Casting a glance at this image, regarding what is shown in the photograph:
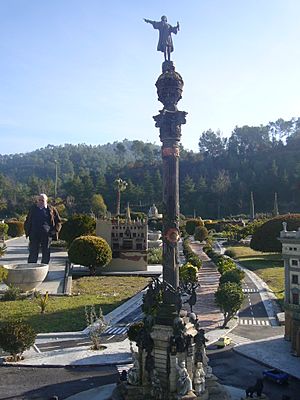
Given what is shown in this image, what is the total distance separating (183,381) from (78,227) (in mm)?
44180

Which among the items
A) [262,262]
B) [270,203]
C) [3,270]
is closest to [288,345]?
[3,270]

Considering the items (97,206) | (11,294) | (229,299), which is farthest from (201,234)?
(229,299)

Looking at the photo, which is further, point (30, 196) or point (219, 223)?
point (30, 196)

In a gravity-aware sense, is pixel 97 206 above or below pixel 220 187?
below

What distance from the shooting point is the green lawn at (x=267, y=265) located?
44828mm

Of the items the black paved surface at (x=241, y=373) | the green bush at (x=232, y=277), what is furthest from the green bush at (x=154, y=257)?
the black paved surface at (x=241, y=373)

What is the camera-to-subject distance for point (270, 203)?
4636 inches

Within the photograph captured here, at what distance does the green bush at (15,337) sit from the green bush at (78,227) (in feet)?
114

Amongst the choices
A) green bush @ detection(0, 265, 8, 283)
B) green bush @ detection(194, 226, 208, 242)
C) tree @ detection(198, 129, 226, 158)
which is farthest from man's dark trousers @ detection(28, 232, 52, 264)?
tree @ detection(198, 129, 226, 158)

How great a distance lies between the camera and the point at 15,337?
22750 millimetres

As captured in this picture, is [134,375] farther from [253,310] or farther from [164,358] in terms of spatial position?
[253,310]

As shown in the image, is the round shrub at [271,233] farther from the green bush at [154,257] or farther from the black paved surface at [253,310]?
the black paved surface at [253,310]

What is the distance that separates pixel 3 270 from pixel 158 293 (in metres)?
21.4

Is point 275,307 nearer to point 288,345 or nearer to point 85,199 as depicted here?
point 288,345
